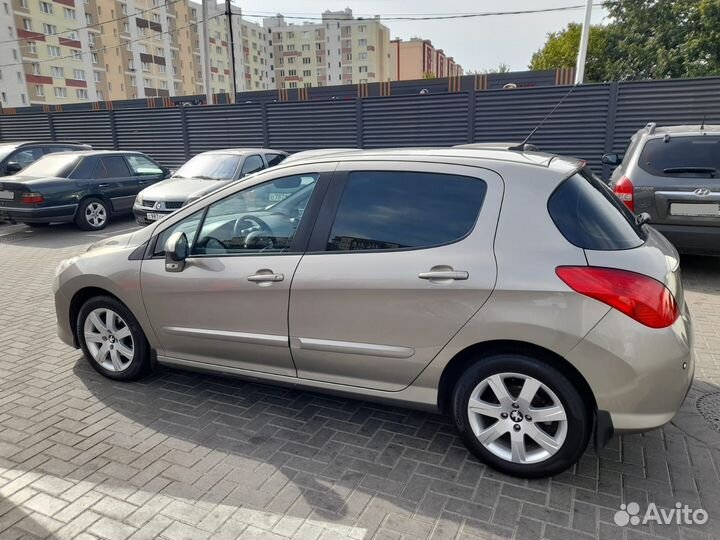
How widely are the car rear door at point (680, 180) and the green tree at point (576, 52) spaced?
33315 millimetres

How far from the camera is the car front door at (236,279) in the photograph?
301 centimetres

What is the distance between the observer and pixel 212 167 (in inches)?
395

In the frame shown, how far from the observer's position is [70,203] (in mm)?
9938

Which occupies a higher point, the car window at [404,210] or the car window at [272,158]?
the car window at [404,210]

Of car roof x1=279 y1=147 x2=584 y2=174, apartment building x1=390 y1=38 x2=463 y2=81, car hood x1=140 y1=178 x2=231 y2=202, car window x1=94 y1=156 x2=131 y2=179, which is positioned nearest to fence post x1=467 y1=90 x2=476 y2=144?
car hood x1=140 y1=178 x2=231 y2=202

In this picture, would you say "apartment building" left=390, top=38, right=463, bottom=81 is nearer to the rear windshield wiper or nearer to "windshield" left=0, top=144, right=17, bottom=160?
"windshield" left=0, top=144, right=17, bottom=160

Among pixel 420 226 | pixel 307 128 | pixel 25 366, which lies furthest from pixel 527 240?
pixel 307 128

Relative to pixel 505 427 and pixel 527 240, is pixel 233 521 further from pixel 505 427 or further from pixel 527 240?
pixel 527 240

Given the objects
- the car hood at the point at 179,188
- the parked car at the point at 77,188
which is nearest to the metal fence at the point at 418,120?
the parked car at the point at 77,188

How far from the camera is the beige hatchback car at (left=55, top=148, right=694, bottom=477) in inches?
92.3

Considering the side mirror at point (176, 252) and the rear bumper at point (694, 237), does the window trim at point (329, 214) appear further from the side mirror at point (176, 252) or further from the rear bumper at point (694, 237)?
the rear bumper at point (694, 237)

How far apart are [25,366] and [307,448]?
2.72 metres

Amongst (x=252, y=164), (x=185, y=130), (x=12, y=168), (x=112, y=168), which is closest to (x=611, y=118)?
(x=252, y=164)

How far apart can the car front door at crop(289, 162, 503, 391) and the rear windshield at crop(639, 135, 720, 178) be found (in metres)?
4.09
